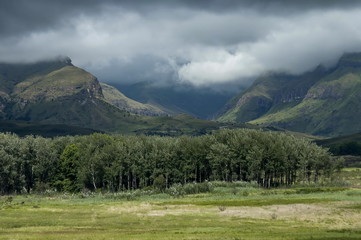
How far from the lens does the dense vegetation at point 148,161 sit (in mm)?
182125

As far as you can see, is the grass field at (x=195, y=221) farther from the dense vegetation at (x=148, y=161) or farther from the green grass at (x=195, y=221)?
the dense vegetation at (x=148, y=161)

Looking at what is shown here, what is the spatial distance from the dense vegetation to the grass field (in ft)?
234

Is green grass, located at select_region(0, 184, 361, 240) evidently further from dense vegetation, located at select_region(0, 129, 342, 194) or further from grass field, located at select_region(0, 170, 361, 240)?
dense vegetation, located at select_region(0, 129, 342, 194)

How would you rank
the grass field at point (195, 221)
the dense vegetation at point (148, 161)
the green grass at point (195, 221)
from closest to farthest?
the grass field at point (195, 221) → the green grass at point (195, 221) → the dense vegetation at point (148, 161)

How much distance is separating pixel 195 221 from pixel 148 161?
362 feet

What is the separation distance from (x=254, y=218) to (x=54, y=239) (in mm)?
41601

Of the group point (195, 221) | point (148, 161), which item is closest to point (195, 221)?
point (195, 221)

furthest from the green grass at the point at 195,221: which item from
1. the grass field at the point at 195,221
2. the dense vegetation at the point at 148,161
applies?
the dense vegetation at the point at 148,161

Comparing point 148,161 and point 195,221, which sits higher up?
point 148,161

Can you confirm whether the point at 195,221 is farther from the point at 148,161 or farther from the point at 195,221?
A: the point at 148,161

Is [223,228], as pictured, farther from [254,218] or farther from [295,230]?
[254,218]

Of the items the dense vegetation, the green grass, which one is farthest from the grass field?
the dense vegetation

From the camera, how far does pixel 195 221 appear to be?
78500mm

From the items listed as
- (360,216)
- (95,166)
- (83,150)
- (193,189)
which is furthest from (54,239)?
(83,150)
